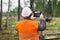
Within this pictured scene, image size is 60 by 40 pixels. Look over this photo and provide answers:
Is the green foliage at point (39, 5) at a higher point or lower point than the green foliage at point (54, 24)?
higher

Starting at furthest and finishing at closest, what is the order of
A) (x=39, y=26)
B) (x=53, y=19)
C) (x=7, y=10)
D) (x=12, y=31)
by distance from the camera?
1. (x=53, y=19)
2. (x=7, y=10)
3. (x=12, y=31)
4. (x=39, y=26)

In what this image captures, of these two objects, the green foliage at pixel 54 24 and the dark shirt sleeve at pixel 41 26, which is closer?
the dark shirt sleeve at pixel 41 26

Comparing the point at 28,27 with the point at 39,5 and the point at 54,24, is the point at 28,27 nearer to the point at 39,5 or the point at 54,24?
the point at 39,5

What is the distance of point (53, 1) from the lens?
8.94 m

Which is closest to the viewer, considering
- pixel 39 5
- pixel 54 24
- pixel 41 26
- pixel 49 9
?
pixel 41 26

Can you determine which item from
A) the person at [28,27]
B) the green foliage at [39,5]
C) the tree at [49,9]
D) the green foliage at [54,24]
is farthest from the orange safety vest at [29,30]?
the green foliage at [54,24]

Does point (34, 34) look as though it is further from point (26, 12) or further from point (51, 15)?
point (51, 15)

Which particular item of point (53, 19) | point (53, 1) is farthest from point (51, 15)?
point (53, 1)

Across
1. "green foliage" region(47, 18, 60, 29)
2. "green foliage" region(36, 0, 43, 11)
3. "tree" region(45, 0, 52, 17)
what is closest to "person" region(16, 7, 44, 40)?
"green foliage" region(36, 0, 43, 11)

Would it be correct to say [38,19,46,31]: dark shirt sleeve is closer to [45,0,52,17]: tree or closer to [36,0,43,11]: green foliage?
[36,0,43,11]: green foliage

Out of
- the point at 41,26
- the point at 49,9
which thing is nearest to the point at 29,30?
the point at 41,26

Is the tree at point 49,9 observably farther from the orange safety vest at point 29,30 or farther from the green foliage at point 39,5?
the orange safety vest at point 29,30

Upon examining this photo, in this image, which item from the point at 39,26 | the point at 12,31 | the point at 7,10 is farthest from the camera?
the point at 7,10

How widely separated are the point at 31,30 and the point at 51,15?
304 inches
